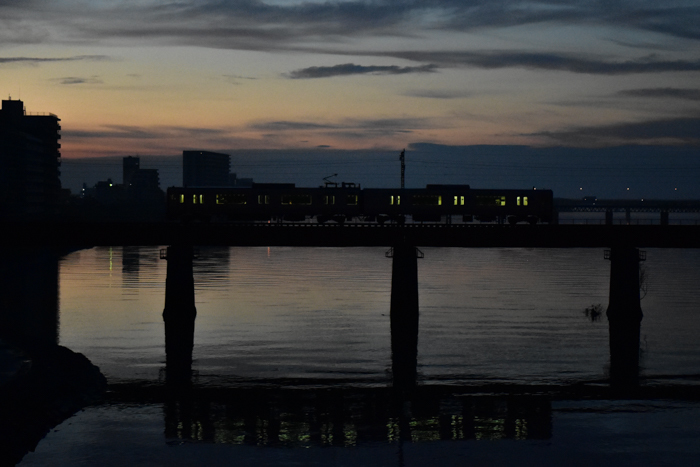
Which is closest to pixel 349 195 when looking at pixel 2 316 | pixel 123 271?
pixel 2 316

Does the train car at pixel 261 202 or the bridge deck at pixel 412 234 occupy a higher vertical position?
the train car at pixel 261 202

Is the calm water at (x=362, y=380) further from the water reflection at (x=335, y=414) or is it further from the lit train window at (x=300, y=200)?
the lit train window at (x=300, y=200)

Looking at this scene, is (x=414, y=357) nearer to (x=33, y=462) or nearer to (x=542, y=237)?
(x=542, y=237)

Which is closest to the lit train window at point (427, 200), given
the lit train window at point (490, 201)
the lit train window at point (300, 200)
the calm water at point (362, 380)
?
the lit train window at point (490, 201)

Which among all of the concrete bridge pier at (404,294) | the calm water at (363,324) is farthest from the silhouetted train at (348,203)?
the concrete bridge pier at (404,294)

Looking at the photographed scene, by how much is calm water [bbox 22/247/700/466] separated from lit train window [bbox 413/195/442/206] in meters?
12.2

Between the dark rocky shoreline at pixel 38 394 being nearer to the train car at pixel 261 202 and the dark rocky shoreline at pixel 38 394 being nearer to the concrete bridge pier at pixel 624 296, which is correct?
the train car at pixel 261 202

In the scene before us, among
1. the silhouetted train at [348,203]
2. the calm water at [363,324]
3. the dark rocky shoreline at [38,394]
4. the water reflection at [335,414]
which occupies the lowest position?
the calm water at [363,324]

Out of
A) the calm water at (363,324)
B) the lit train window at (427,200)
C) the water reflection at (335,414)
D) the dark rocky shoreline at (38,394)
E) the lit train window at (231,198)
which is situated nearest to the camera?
the dark rocky shoreline at (38,394)

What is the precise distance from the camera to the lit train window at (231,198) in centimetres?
8588

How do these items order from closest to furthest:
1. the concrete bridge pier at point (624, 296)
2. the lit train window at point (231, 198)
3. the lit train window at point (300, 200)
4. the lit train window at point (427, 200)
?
the concrete bridge pier at point (624, 296) < the lit train window at point (231, 198) < the lit train window at point (300, 200) < the lit train window at point (427, 200)

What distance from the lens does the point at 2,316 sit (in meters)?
80.2

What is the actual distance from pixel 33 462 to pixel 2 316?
51591mm

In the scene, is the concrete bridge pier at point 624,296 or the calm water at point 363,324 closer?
the calm water at point 363,324
